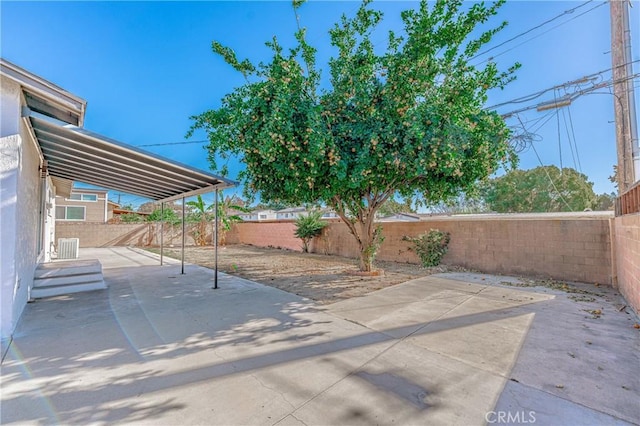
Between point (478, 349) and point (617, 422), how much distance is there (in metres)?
1.32

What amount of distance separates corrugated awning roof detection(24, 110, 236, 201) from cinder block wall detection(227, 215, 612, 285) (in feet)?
23.4

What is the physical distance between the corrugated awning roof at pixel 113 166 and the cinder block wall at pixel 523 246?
23.4ft

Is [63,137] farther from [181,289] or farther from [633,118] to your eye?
[633,118]

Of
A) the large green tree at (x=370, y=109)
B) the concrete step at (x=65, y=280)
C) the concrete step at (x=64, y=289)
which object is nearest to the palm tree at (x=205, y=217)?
the concrete step at (x=65, y=280)

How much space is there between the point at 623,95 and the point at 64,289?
13.6m

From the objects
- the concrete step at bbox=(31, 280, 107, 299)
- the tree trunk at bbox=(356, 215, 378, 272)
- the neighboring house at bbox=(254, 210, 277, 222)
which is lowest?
the concrete step at bbox=(31, 280, 107, 299)

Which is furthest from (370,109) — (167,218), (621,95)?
(167,218)

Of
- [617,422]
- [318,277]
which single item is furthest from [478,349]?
[318,277]

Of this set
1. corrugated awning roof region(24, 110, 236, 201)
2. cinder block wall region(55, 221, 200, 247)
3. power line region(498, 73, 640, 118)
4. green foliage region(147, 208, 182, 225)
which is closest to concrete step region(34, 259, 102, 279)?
corrugated awning roof region(24, 110, 236, 201)

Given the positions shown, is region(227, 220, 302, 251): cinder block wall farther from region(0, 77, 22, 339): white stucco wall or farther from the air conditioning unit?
region(0, 77, 22, 339): white stucco wall

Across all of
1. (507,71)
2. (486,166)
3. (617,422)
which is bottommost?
(617,422)

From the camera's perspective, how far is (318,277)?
8.12 metres

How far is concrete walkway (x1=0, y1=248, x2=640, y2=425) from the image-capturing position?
7.55 ft

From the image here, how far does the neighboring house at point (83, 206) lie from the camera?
19.8m
